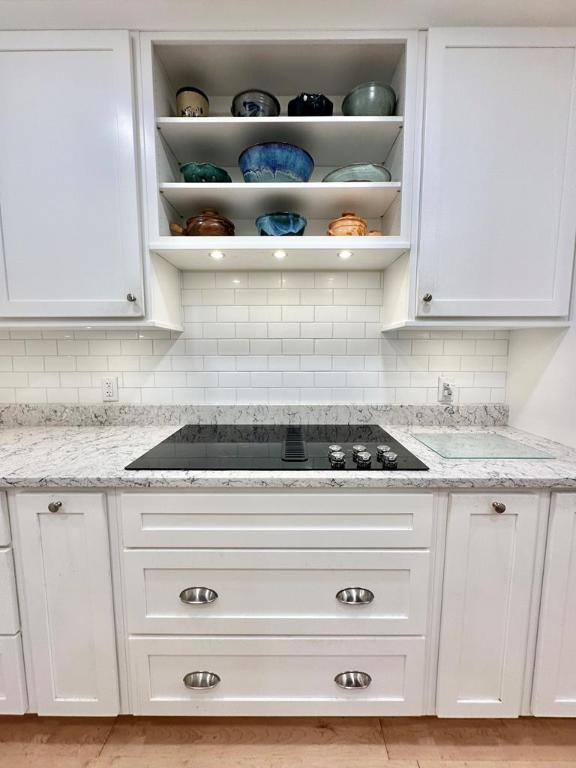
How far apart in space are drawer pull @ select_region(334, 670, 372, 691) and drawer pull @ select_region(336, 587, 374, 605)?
0.25 m

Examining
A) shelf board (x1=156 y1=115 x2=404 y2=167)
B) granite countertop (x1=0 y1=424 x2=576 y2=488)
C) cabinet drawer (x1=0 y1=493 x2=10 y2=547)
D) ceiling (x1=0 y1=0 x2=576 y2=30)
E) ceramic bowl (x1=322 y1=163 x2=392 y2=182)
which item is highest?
ceiling (x1=0 y1=0 x2=576 y2=30)

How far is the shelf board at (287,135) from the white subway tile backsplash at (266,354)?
0.46 m

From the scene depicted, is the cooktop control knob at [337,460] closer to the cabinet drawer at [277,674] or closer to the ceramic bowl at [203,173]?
the cabinet drawer at [277,674]

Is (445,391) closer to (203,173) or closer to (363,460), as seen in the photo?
(363,460)

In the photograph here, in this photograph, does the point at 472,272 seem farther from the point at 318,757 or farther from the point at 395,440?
the point at 318,757

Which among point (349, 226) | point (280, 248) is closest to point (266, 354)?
point (280, 248)

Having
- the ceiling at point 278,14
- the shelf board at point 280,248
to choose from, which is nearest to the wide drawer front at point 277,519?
the shelf board at point 280,248

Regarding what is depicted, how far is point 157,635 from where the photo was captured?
1007 mm

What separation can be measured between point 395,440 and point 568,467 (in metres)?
0.53

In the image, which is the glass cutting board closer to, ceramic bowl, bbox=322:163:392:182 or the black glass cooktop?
the black glass cooktop

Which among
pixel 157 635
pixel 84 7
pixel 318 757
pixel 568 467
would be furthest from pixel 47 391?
pixel 568 467

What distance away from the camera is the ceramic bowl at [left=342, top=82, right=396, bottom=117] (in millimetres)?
1125

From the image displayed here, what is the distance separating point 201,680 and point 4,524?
780 mm

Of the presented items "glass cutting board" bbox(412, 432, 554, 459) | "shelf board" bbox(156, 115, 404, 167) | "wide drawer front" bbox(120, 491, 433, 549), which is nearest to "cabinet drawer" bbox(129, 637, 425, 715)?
"wide drawer front" bbox(120, 491, 433, 549)
